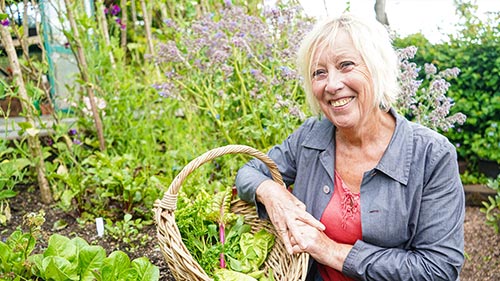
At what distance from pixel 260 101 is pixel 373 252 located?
1.39m

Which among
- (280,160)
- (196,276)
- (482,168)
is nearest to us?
(196,276)

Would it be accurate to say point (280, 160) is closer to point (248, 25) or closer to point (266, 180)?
point (266, 180)

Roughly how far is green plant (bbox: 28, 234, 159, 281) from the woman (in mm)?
464

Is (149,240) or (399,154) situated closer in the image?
(399,154)

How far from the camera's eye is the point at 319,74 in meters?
1.54

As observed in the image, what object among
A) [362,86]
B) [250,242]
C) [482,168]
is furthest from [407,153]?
[482,168]

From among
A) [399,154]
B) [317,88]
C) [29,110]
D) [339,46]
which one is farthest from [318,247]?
[29,110]

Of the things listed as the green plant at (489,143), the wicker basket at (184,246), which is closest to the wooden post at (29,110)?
the wicker basket at (184,246)

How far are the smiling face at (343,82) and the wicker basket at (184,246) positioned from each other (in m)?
0.29

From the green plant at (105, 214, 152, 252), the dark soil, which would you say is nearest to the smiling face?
the dark soil

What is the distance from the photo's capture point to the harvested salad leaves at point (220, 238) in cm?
160

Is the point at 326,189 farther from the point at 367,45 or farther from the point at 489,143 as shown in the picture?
the point at 489,143

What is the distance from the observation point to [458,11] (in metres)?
4.39

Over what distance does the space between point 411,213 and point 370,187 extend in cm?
14
